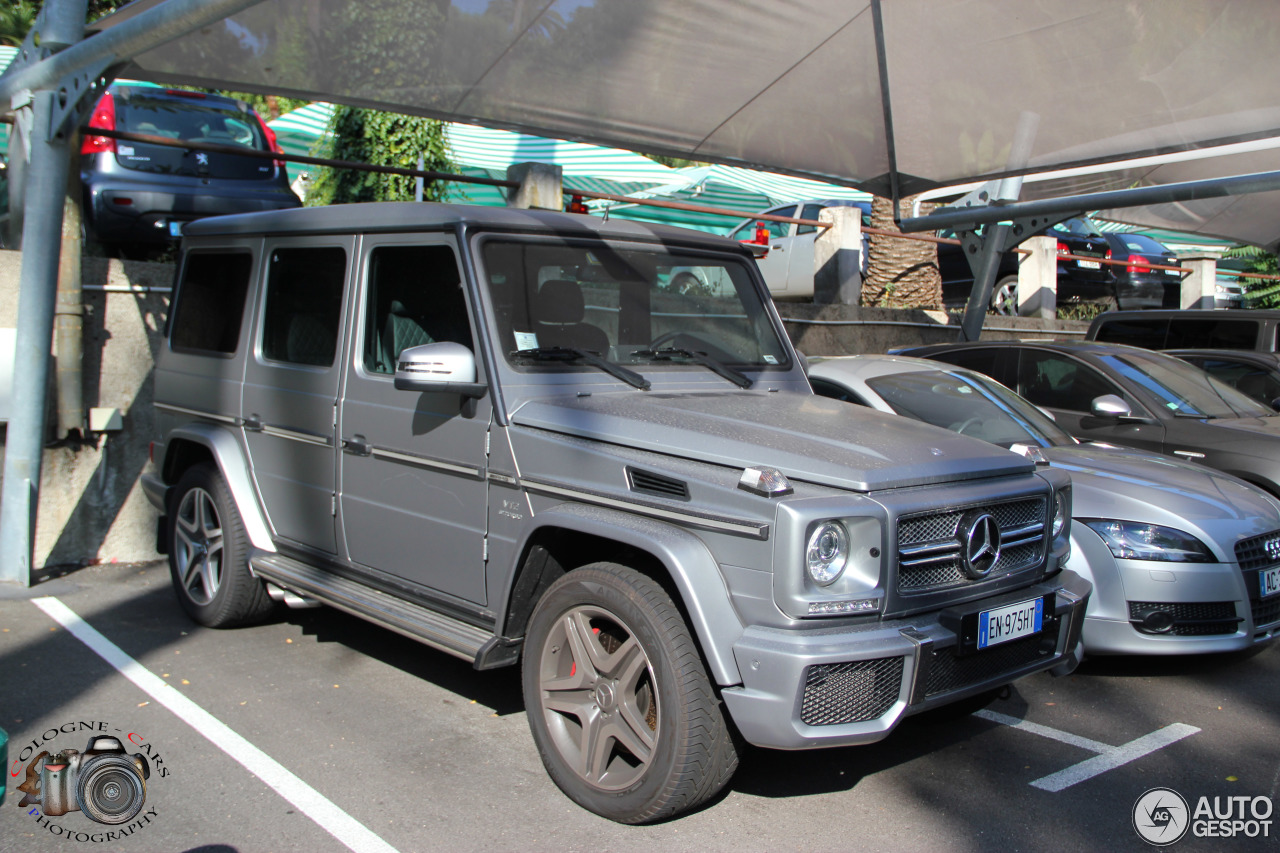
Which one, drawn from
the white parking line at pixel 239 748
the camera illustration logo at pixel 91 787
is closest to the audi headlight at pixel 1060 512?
the white parking line at pixel 239 748

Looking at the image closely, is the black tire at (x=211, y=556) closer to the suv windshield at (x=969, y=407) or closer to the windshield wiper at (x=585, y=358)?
the windshield wiper at (x=585, y=358)

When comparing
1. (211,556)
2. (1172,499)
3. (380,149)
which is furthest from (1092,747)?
(380,149)

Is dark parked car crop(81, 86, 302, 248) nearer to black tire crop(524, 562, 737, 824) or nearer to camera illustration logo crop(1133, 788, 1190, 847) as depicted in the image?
black tire crop(524, 562, 737, 824)

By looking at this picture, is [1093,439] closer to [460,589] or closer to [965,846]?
[965,846]

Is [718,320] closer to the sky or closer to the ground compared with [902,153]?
closer to the ground

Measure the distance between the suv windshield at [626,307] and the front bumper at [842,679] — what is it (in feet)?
5.15

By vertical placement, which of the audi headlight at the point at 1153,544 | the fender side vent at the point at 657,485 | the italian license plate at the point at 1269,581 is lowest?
the italian license plate at the point at 1269,581

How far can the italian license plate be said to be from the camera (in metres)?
5.09

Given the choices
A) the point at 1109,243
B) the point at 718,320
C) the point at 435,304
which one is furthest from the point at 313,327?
the point at 1109,243

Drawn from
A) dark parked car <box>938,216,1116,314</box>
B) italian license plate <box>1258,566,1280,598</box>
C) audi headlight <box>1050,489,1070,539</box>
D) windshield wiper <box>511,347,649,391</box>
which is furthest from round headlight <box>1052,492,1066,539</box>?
dark parked car <box>938,216,1116,314</box>

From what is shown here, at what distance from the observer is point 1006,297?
15.4m

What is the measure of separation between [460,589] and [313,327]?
163 centimetres

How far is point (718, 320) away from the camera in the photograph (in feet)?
15.8

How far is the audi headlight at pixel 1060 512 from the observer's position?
3.97 meters
